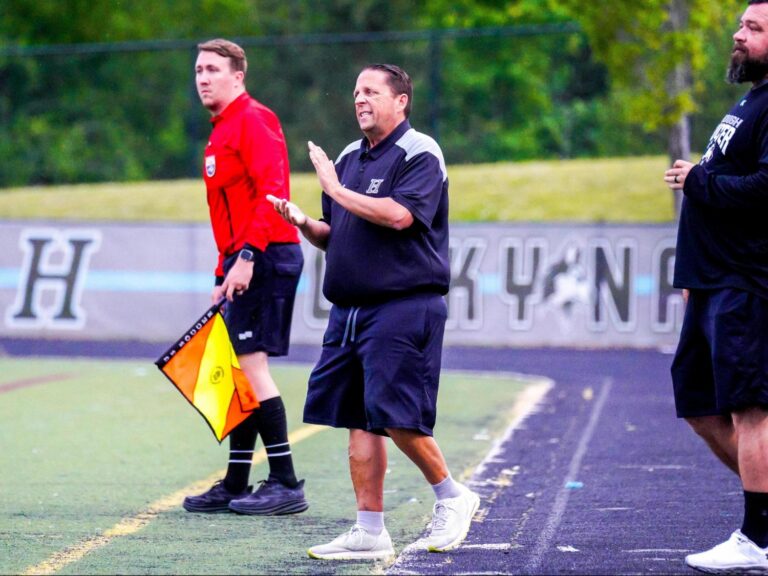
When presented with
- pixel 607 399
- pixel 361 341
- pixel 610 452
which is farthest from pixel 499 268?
pixel 361 341

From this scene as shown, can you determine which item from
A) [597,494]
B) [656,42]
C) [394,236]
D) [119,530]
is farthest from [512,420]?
[656,42]

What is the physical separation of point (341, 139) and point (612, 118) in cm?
523

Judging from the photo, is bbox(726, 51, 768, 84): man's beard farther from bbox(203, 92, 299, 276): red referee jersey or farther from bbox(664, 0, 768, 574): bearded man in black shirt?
bbox(203, 92, 299, 276): red referee jersey

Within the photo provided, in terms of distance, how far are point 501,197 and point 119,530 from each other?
1641 cm

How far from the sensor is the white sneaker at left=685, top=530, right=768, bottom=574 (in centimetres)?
486

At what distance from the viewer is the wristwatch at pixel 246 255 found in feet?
20.1

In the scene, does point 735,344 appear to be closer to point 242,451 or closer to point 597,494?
point 597,494

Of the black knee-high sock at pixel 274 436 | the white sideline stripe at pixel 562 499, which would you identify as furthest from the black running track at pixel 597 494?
the black knee-high sock at pixel 274 436

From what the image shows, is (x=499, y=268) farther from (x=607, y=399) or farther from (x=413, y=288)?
(x=413, y=288)

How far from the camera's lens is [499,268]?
51.2ft

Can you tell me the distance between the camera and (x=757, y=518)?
4953 mm

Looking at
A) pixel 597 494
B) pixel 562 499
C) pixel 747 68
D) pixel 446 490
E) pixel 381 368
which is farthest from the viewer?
pixel 597 494

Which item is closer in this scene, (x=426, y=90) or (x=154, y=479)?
(x=154, y=479)

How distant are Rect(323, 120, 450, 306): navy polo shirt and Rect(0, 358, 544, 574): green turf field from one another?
1054 millimetres
